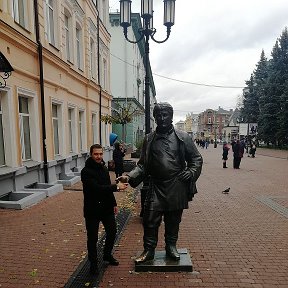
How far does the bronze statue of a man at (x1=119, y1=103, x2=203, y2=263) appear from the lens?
3797 millimetres

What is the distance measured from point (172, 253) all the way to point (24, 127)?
718 cm

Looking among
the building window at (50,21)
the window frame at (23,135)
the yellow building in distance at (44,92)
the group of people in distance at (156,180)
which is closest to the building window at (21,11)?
the yellow building in distance at (44,92)

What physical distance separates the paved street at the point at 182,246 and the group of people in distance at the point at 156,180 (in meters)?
0.54

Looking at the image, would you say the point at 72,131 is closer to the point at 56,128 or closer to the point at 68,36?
the point at 56,128

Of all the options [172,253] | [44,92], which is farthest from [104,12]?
[172,253]

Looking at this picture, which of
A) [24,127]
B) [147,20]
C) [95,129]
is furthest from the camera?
[95,129]

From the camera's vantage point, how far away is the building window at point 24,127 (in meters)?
9.18

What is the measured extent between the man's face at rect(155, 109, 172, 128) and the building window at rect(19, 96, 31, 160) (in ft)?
21.6

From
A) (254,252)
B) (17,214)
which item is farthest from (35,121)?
(254,252)

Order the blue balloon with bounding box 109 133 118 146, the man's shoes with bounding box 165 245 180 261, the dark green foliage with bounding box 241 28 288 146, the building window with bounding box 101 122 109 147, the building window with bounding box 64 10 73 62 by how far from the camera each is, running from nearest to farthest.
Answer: the man's shoes with bounding box 165 245 180 261
the building window with bounding box 64 10 73 62
the building window with bounding box 101 122 109 147
the blue balloon with bounding box 109 133 118 146
the dark green foliage with bounding box 241 28 288 146

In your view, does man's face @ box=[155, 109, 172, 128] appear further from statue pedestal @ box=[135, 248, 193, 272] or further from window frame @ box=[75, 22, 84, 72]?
window frame @ box=[75, 22, 84, 72]

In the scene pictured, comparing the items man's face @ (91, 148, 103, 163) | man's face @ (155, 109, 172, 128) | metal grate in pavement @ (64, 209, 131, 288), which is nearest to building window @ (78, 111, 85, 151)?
metal grate in pavement @ (64, 209, 131, 288)

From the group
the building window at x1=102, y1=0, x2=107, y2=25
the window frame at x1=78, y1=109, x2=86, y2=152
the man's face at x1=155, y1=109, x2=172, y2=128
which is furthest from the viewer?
the building window at x1=102, y1=0, x2=107, y2=25

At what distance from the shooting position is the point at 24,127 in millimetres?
9461
